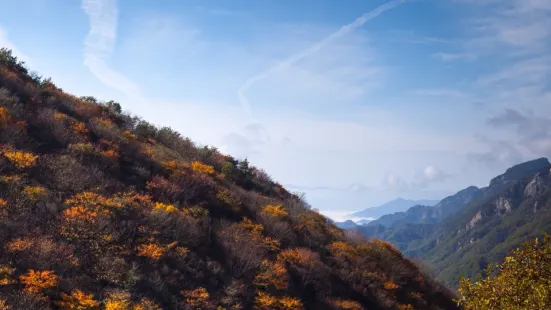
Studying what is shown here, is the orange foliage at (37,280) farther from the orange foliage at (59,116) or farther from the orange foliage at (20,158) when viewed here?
the orange foliage at (59,116)

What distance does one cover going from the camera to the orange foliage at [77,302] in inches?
477

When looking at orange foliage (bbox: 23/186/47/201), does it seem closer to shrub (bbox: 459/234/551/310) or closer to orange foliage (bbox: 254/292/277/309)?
orange foliage (bbox: 254/292/277/309)

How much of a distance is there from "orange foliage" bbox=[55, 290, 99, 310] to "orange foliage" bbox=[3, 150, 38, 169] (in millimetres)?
8320

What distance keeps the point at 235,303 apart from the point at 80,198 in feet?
Answer: 27.1

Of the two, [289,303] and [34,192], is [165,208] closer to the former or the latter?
[34,192]

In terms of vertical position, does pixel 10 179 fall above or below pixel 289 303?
above

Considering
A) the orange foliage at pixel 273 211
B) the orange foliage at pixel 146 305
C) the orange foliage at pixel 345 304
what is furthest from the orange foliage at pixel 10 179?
the orange foliage at pixel 345 304

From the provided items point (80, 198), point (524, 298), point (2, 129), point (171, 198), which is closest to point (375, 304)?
point (524, 298)

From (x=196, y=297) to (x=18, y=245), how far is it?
21.5ft

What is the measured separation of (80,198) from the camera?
17453 mm

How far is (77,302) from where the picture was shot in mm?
12414

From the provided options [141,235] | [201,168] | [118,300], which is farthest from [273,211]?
[118,300]

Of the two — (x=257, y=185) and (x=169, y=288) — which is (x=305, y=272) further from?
(x=257, y=185)

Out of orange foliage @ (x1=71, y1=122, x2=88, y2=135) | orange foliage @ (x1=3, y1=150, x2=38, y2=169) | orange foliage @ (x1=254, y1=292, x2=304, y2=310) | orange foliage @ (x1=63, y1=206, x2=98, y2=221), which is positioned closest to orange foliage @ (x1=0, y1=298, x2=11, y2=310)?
orange foliage @ (x1=63, y1=206, x2=98, y2=221)
